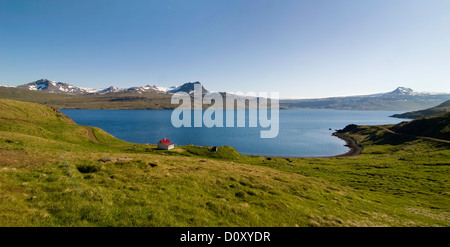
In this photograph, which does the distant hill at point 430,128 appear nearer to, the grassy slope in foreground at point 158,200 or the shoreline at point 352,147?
the shoreline at point 352,147

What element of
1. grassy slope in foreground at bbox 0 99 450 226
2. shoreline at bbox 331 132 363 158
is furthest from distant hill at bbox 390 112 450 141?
grassy slope in foreground at bbox 0 99 450 226

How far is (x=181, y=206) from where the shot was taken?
1652cm

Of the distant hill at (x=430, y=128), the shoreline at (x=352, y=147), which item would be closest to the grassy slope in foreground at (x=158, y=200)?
the shoreline at (x=352, y=147)

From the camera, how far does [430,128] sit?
402 feet

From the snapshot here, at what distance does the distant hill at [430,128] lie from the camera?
110 meters

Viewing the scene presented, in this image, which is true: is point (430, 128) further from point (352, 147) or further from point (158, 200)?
point (158, 200)

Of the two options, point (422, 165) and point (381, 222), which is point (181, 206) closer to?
point (381, 222)

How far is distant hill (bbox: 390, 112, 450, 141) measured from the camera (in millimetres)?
110244

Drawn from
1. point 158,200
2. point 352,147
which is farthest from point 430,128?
point 158,200
